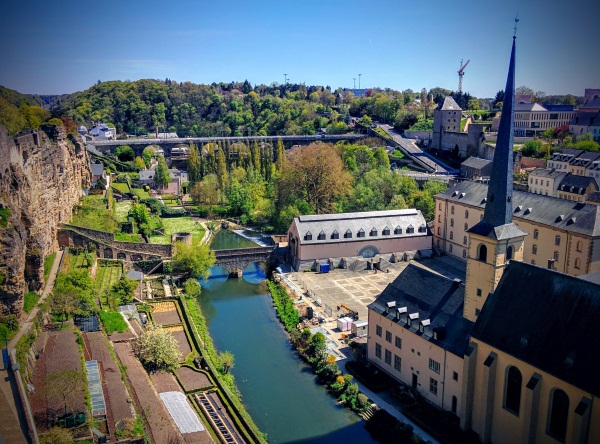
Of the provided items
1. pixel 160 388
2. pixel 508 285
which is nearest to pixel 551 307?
pixel 508 285

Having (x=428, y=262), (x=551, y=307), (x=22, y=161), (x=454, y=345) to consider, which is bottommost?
(x=428, y=262)

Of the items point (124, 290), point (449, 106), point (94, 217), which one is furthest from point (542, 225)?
point (449, 106)

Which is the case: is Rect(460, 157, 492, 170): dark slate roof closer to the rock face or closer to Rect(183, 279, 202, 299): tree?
Rect(183, 279, 202, 299): tree

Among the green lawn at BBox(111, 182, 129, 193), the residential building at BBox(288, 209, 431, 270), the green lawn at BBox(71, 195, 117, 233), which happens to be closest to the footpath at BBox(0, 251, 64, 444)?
the green lawn at BBox(71, 195, 117, 233)

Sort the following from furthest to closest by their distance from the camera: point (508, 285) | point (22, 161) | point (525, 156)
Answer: point (525, 156) → point (22, 161) → point (508, 285)

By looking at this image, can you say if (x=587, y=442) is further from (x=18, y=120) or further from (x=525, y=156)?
(x=525, y=156)

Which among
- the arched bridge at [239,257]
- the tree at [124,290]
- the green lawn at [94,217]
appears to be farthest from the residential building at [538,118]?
the tree at [124,290]

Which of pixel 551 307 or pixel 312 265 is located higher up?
pixel 551 307
